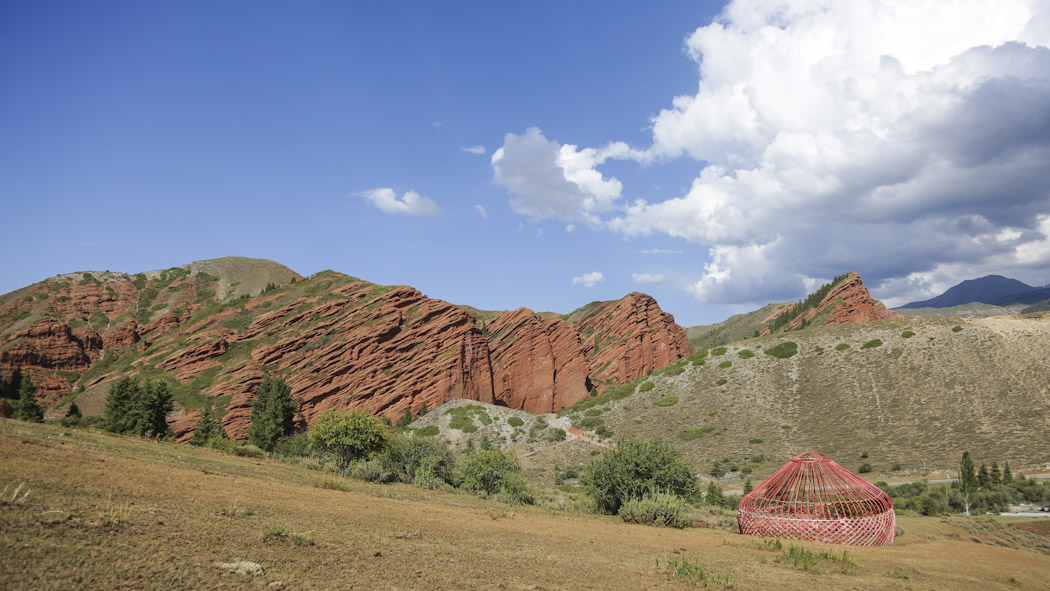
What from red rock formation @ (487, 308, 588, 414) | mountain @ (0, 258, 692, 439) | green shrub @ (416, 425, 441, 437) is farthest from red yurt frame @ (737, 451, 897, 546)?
red rock formation @ (487, 308, 588, 414)

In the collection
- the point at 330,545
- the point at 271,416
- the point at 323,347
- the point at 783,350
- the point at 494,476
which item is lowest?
the point at 494,476

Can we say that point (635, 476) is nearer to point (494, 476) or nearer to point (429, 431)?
point (494, 476)

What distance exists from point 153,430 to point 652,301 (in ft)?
312

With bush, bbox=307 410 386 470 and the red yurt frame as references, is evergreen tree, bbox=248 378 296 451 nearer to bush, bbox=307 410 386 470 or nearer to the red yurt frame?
bush, bbox=307 410 386 470

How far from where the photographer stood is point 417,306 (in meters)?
88.3

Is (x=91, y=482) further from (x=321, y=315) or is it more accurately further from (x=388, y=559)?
(x=321, y=315)

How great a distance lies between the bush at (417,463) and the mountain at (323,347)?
43230 mm

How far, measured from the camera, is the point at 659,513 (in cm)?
2367

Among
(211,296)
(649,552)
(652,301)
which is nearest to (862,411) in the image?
(649,552)

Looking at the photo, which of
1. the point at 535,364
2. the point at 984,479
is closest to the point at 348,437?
the point at 984,479

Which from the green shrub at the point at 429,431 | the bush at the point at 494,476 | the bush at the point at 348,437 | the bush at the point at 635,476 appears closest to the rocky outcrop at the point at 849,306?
→ the green shrub at the point at 429,431

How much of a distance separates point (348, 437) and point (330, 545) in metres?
25.3

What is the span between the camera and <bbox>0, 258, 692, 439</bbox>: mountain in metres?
75.6

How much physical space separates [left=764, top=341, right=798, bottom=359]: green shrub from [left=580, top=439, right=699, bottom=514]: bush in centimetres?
5120
